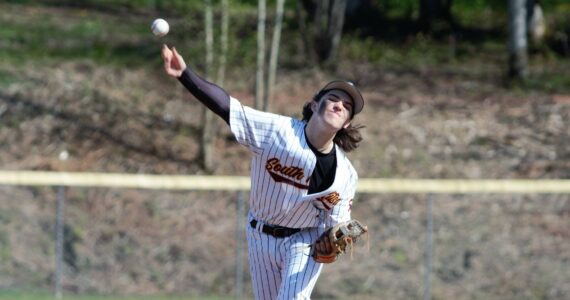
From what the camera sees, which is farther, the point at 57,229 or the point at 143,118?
the point at 143,118

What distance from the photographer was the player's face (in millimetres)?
5012

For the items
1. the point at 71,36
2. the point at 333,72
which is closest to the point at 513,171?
the point at 333,72

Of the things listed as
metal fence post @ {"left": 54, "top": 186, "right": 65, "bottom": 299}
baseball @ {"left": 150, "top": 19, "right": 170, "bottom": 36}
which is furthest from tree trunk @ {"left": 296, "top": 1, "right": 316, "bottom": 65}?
baseball @ {"left": 150, "top": 19, "right": 170, "bottom": 36}

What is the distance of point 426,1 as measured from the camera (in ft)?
59.0

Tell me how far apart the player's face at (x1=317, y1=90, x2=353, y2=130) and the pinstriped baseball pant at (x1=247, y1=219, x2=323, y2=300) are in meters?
0.66

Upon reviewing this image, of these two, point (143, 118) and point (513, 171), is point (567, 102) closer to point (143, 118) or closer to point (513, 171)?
point (513, 171)

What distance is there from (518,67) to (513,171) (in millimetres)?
2999

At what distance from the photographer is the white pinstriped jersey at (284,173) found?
5.10 meters

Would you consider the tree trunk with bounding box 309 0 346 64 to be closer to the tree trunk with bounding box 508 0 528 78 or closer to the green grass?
the tree trunk with bounding box 508 0 528 78

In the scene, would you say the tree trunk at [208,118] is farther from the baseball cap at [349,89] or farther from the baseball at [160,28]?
the baseball at [160,28]

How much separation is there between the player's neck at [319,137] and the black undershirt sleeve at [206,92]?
41 centimetres

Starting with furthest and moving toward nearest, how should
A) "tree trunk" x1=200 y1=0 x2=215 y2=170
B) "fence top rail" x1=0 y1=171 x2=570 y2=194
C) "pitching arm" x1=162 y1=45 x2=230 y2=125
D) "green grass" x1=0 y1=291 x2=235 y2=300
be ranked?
"tree trunk" x1=200 y1=0 x2=215 y2=170, "green grass" x1=0 y1=291 x2=235 y2=300, "fence top rail" x1=0 y1=171 x2=570 y2=194, "pitching arm" x1=162 y1=45 x2=230 y2=125

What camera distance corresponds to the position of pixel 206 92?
496 centimetres

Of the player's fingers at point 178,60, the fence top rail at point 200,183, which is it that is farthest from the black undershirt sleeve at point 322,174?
the fence top rail at point 200,183
